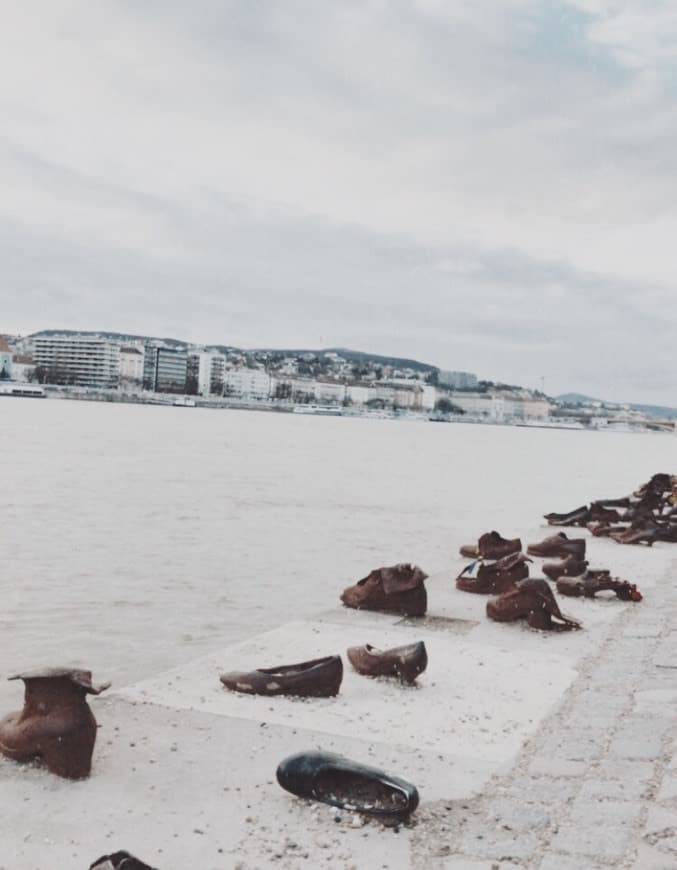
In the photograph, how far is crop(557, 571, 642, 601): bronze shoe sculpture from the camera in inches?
389

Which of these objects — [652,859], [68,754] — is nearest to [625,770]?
[652,859]

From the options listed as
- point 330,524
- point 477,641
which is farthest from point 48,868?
point 330,524

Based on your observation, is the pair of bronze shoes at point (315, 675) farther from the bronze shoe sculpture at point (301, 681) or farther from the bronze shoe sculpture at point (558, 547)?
the bronze shoe sculpture at point (558, 547)

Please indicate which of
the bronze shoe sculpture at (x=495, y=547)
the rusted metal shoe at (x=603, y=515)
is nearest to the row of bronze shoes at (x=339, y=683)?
the bronze shoe sculpture at (x=495, y=547)

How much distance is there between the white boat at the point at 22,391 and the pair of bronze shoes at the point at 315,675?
189 m

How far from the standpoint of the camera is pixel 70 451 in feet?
133

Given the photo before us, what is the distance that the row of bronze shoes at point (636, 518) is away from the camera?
49.6 ft

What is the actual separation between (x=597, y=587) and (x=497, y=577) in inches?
38.7

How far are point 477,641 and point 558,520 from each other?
447 inches

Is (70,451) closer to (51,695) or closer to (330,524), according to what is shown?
(330,524)

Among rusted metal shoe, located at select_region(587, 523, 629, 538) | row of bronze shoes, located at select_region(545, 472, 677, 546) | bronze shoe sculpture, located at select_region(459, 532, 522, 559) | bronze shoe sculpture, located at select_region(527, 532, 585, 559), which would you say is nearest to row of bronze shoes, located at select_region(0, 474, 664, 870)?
bronze shoe sculpture, located at select_region(459, 532, 522, 559)

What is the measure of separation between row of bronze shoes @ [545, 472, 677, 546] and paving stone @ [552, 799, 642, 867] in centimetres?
1099

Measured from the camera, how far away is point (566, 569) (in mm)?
10789

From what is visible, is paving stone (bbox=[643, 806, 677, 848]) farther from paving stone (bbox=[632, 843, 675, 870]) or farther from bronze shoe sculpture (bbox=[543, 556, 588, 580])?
bronze shoe sculpture (bbox=[543, 556, 588, 580])
